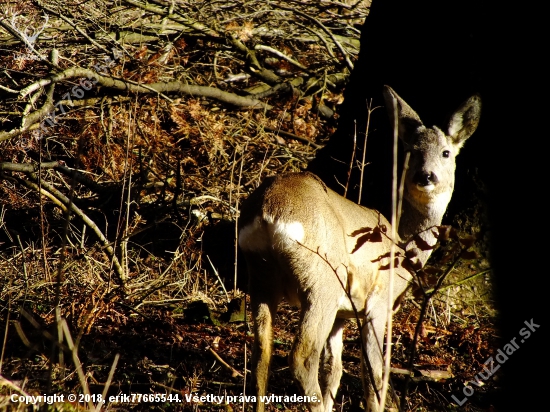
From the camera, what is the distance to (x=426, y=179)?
555cm

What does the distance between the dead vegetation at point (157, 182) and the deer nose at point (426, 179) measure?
1.26 meters

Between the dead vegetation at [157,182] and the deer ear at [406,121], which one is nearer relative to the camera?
the dead vegetation at [157,182]

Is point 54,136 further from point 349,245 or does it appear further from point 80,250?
point 349,245

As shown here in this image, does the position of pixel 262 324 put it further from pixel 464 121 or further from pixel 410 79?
pixel 410 79

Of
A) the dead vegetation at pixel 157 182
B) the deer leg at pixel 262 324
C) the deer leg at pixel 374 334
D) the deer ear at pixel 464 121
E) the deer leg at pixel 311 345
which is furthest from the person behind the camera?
the deer ear at pixel 464 121

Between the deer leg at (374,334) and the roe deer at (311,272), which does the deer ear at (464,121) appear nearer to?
the roe deer at (311,272)

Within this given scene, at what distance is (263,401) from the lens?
446 centimetres

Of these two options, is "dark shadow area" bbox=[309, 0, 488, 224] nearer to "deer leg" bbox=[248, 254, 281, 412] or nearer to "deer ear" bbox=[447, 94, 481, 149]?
"deer ear" bbox=[447, 94, 481, 149]

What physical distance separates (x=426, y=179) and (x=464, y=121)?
2.29 ft

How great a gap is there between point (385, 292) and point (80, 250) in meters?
3.02

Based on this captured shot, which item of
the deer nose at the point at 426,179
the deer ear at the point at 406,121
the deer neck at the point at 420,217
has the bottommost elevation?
the deer neck at the point at 420,217

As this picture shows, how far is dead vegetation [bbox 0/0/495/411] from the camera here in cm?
546

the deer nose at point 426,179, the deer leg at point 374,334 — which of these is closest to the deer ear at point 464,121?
the deer nose at point 426,179

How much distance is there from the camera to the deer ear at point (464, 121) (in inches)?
224
